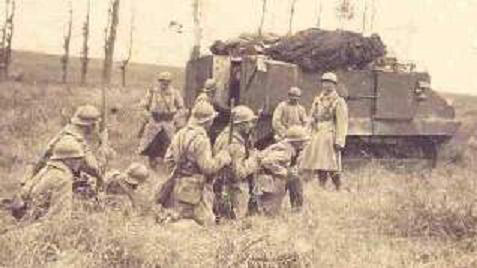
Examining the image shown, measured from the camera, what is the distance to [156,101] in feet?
46.1

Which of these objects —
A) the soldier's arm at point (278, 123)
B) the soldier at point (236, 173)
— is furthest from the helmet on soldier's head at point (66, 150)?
the soldier's arm at point (278, 123)

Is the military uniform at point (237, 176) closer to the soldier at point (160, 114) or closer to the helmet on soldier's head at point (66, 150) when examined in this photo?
the helmet on soldier's head at point (66, 150)

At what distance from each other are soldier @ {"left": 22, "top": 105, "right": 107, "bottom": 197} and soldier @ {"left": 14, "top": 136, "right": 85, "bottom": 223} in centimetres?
20

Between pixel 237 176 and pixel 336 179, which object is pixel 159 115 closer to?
pixel 336 179

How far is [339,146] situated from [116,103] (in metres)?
14.3

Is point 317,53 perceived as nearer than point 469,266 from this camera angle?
No

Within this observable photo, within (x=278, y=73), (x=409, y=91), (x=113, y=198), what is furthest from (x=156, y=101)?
(x=113, y=198)

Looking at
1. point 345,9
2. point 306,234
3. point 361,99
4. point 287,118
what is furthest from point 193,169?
point 345,9

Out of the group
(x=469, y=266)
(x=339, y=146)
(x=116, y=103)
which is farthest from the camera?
(x=116, y=103)

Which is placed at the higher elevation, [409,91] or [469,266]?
[409,91]

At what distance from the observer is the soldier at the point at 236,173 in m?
9.02

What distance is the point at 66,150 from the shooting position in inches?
307

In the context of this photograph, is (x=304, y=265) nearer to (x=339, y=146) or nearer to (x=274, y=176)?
(x=274, y=176)

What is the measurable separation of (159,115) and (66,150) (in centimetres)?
634
